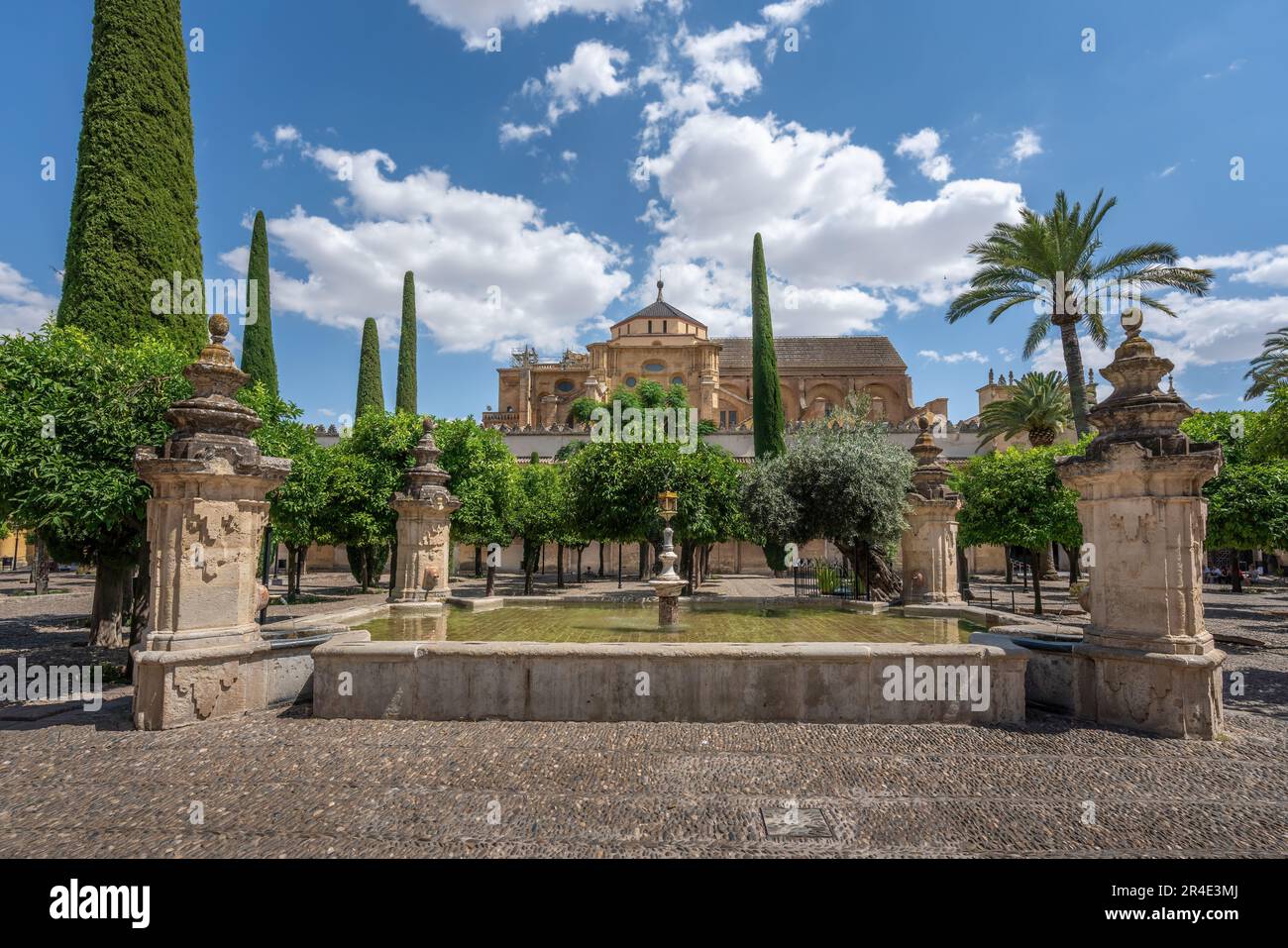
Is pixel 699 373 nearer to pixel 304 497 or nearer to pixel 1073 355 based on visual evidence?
pixel 1073 355

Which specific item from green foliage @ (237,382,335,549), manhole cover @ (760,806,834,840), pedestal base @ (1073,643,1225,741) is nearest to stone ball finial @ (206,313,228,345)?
green foliage @ (237,382,335,549)

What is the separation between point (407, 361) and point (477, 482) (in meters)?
21.5

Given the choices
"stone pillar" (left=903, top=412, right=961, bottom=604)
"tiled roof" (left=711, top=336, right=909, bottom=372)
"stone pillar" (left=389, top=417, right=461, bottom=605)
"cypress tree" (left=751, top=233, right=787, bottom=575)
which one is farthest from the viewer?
"tiled roof" (left=711, top=336, right=909, bottom=372)

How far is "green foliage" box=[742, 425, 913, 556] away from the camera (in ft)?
46.2

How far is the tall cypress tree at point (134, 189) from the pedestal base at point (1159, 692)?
15.8 m

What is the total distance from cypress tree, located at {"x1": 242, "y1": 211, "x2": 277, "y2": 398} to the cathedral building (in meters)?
29.5

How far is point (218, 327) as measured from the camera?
23.5 ft

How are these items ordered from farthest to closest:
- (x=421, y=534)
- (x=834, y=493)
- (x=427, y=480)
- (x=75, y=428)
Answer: (x=834, y=493), (x=427, y=480), (x=421, y=534), (x=75, y=428)

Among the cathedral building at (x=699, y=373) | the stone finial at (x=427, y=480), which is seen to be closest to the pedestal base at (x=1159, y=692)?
the stone finial at (x=427, y=480)

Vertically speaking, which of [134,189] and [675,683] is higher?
[134,189]

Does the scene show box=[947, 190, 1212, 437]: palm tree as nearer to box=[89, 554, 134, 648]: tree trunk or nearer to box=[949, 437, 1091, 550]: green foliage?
box=[949, 437, 1091, 550]: green foliage

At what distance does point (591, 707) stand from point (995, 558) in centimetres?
3879

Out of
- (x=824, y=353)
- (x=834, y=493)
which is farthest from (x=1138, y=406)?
(x=824, y=353)

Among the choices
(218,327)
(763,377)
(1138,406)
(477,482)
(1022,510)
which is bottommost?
(1022,510)
